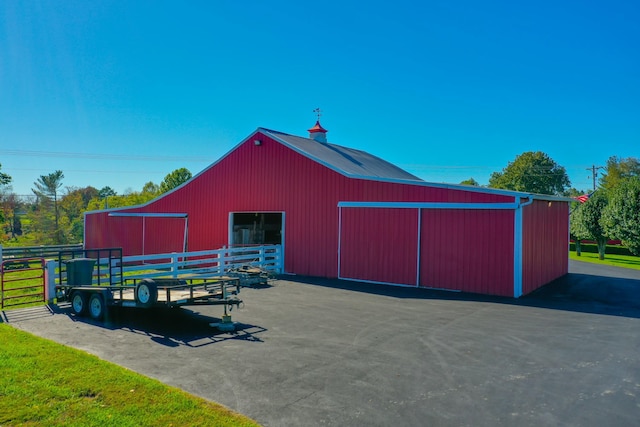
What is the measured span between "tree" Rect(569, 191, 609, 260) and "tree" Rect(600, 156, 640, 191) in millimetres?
30352

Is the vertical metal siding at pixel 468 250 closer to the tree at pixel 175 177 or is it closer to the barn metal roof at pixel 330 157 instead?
the barn metal roof at pixel 330 157

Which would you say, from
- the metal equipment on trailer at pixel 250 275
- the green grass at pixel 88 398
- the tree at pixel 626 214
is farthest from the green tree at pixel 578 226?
the green grass at pixel 88 398

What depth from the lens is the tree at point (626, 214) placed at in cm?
2383

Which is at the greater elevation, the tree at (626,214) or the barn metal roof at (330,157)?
the barn metal roof at (330,157)

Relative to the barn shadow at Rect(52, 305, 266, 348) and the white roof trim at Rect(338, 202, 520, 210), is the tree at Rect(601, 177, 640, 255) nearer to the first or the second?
the white roof trim at Rect(338, 202, 520, 210)

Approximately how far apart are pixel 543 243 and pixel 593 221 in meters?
17.7

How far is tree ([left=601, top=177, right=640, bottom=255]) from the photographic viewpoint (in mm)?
23828

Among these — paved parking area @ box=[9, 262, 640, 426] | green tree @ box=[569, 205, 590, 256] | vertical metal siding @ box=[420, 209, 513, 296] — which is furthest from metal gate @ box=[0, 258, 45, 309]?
green tree @ box=[569, 205, 590, 256]

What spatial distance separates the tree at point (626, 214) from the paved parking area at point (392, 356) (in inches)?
655

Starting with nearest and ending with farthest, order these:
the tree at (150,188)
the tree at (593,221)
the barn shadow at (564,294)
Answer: the barn shadow at (564,294) < the tree at (593,221) < the tree at (150,188)

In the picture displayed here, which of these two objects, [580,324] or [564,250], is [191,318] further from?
[564,250]

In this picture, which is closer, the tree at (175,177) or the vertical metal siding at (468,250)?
the vertical metal siding at (468,250)

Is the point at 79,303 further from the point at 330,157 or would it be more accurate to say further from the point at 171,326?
the point at 330,157

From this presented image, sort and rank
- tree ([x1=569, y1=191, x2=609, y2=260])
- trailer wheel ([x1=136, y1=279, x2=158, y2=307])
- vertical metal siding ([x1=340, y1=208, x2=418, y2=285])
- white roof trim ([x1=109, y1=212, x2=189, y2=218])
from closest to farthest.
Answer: trailer wheel ([x1=136, y1=279, x2=158, y2=307])
vertical metal siding ([x1=340, y1=208, x2=418, y2=285])
white roof trim ([x1=109, y1=212, x2=189, y2=218])
tree ([x1=569, y1=191, x2=609, y2=260])
